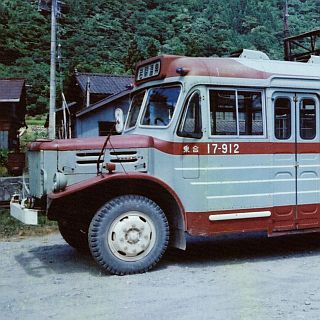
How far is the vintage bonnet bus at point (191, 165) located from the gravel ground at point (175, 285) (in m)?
0.46

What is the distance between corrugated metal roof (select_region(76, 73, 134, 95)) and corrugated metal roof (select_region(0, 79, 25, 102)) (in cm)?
354

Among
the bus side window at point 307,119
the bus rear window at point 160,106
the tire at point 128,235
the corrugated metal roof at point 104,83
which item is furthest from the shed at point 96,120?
the tire at point 128,235

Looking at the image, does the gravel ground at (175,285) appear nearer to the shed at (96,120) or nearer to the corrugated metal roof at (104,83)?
the shed at (96,120)

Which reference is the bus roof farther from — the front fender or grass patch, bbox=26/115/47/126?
grass patch, bbox=26/115/47/126

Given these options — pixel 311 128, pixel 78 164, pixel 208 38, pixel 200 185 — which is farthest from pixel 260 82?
pixel 208 38

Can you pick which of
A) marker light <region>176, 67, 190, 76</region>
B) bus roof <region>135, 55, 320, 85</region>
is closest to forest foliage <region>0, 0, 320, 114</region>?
bus roof <region>135, 55, 320, 85</region>

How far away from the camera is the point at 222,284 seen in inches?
243

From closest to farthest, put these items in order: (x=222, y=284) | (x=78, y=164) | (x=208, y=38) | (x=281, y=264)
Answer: (x=222, y=284), (x=78, y=164), (x=281, y=264), (x=208, y=38)

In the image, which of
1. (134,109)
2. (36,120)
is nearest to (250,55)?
(134,109)

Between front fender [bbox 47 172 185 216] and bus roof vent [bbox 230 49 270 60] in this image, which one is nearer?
front fender [bbox 47 172 185 216]

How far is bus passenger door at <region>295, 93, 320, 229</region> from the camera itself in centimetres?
764

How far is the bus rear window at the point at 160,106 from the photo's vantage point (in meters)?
7.17

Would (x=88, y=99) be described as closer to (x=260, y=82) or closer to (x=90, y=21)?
(x=260, y=82)

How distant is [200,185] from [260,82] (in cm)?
166
